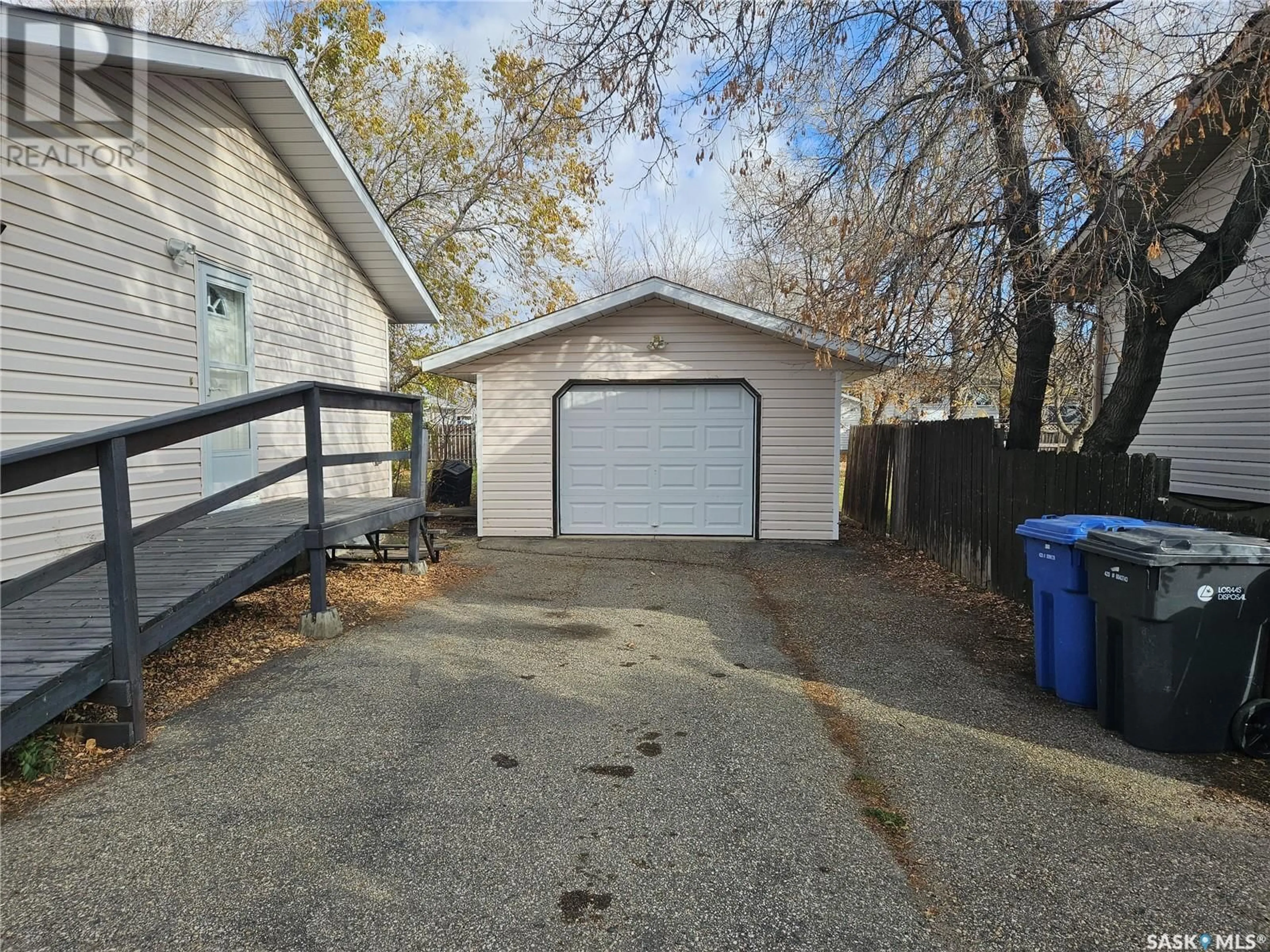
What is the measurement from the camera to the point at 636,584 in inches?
297

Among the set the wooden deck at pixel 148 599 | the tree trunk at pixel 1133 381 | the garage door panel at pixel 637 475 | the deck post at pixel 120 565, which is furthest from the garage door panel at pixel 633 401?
the deck post at pixel 120 565

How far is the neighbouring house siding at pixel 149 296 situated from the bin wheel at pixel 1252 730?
7.08 meters

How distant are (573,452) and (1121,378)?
21.8ft

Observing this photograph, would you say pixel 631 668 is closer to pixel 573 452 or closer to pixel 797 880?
pixel 797 880

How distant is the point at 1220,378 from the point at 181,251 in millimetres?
10847

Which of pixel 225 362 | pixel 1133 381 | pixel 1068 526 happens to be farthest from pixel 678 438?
pixel 1068 526

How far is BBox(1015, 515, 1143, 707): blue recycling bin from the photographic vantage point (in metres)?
4.11

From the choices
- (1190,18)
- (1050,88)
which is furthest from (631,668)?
(1190,18)

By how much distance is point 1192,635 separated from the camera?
11.4 feet

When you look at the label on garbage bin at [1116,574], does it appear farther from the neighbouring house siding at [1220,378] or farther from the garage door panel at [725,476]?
the garage door panel at [725,476]

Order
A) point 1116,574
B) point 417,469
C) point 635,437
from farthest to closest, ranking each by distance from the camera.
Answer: point 635,437
point 417,469
point 1116,574

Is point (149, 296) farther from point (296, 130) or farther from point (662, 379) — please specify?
point (662, 379)

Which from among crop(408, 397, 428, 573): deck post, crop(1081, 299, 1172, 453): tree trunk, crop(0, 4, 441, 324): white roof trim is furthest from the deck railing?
crop(1081, 299, 1172, 453): tree trunk

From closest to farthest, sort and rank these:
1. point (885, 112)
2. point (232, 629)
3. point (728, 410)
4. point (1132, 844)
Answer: point (1132, 844) → point (232, 629) → point (885, 112) → point (728, 410)
